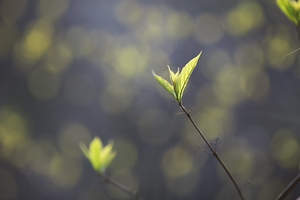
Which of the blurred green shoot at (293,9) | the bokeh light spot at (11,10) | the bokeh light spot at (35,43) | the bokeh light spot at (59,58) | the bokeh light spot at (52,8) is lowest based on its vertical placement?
the blurred green shoot at (293,9)

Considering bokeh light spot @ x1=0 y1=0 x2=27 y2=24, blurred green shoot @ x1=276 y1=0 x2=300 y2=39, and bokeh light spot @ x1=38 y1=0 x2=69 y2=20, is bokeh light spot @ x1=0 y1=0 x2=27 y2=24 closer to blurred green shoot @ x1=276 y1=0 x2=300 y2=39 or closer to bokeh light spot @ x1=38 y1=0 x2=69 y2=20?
bokeh light spot @ x1=38 y1=0 x2=69 y2=20

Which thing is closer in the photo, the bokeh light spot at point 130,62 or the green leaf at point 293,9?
the green leaf at point 293,9

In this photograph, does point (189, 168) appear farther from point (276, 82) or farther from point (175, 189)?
point (276, 82)

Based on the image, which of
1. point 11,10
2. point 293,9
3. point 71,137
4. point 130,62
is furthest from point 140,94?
point 293,9

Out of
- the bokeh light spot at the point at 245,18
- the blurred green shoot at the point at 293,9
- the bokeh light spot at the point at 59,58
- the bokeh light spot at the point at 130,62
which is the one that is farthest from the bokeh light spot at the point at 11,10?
the blurred green shoot at the point at 293,9

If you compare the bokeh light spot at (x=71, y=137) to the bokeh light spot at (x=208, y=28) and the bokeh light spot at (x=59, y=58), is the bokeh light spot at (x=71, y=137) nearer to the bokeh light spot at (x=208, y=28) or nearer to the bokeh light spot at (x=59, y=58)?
the bokeh light spot at (x=59, y=58)

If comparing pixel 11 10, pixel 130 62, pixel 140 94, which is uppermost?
pixel 11 10

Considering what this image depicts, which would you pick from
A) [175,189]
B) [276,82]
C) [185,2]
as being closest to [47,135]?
[175,189]

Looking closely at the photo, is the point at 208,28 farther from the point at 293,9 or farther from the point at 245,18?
the point at 293,9
